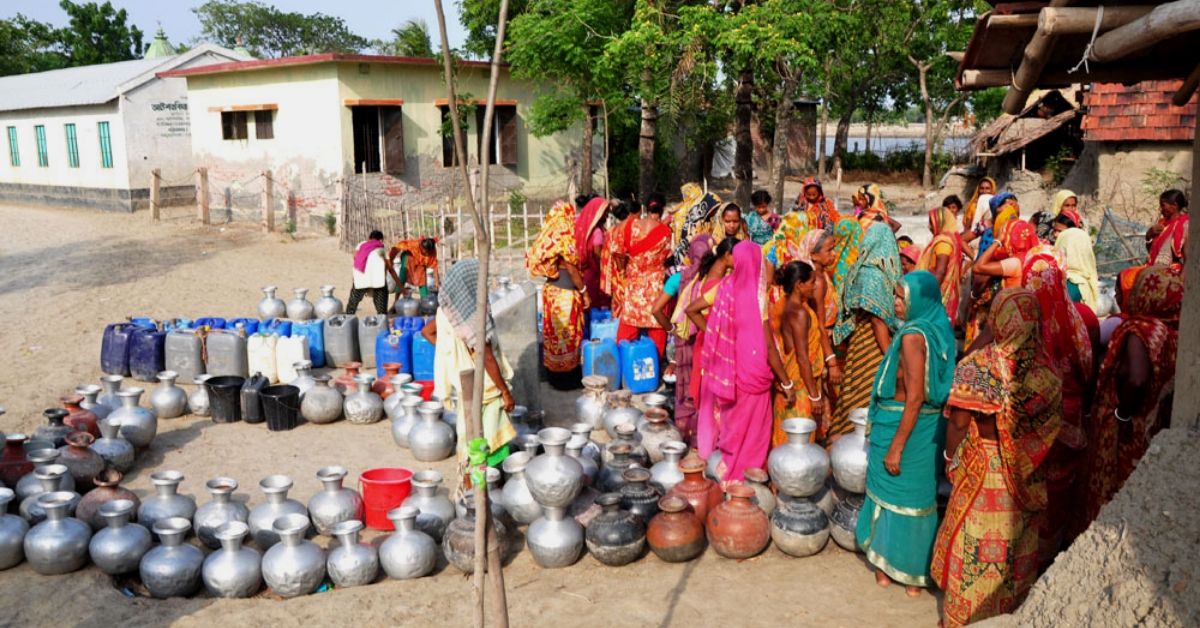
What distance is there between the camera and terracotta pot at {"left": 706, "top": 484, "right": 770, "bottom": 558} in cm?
492

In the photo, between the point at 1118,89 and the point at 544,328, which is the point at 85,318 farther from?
the point at 1118,89

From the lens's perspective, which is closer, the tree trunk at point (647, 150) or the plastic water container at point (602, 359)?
the plastic water container at point (602, 359)

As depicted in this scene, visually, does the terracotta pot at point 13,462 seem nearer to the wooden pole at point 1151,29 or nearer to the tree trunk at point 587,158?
the wooden pole at point 1151,29

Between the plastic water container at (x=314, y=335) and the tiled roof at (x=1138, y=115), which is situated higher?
the tiled roof at (x=1138, y=115)

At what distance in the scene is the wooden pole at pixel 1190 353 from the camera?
2951 millimetres

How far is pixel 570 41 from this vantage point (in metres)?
14.8

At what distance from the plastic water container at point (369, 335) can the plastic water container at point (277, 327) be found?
0.67m

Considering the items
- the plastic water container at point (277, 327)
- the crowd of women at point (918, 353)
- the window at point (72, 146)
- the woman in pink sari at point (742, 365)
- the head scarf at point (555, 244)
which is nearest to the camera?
the crowd of women at point (918, 353)

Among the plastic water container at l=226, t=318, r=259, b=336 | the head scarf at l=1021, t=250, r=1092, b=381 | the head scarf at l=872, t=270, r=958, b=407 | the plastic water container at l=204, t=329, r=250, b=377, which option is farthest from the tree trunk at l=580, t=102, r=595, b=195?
the head scarf at l=872, t=270, r=958, b=407

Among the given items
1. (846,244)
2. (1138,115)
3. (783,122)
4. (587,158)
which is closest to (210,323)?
(846,244)

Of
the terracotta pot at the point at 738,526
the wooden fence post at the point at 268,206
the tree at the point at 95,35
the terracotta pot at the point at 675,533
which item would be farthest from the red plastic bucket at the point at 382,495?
the tree at the point at 95,35

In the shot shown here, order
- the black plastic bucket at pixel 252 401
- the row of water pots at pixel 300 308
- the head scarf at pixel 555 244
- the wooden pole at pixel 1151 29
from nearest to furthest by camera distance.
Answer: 1. the wooden pole at pixel 1151 29
2. the black plastic bucket at pixel 252 401
3. the head scarf at pixel 555 244
4. the row of water pots at pixel 300 308

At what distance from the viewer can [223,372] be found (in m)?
8.43

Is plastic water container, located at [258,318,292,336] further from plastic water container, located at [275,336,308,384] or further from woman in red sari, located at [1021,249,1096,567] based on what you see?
woman in red sari, located at [1021,249,1096,567]
